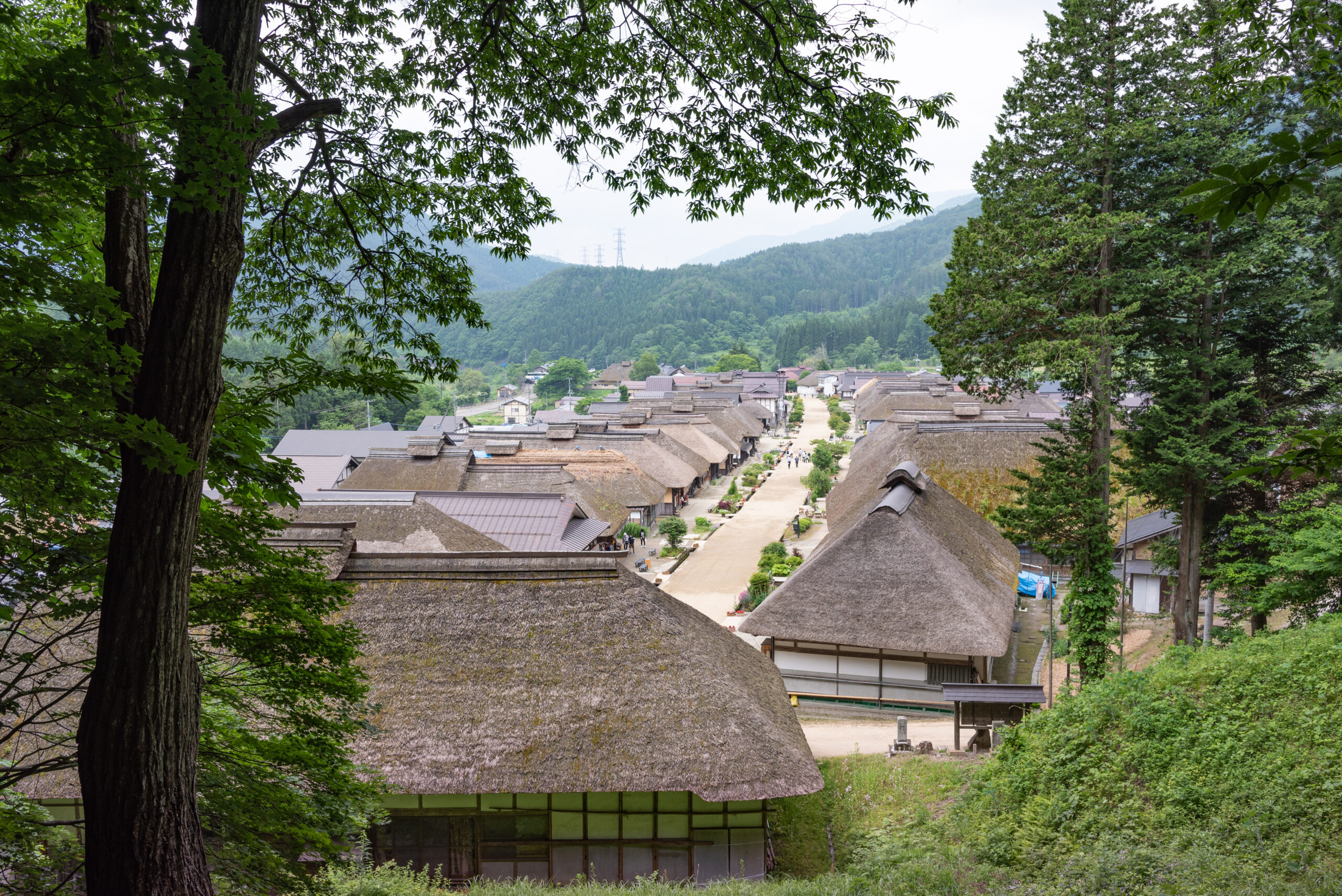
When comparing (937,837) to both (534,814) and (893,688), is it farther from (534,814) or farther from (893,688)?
(893,688)

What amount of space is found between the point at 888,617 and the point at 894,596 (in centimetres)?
55

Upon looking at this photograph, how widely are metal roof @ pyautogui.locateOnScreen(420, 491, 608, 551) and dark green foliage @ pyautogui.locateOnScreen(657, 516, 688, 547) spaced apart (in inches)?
276

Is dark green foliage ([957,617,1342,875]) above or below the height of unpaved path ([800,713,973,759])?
above

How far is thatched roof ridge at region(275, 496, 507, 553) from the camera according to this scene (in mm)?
21344

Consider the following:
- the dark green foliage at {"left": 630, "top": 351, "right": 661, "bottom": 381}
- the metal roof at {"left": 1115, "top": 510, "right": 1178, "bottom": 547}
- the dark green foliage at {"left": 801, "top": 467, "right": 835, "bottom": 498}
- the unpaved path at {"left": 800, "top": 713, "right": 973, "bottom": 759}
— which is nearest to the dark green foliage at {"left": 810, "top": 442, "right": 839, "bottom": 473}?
the dark green foliage at {"left": 801, "top": 467, "right": 835, "bottom": 498}

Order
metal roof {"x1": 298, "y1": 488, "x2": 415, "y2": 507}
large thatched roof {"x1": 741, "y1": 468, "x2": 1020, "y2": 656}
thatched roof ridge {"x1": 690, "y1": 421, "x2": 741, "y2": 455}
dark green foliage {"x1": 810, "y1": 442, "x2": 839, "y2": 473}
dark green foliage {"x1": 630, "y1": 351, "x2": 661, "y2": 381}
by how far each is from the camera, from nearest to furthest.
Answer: large thatched roof {"x1": 741, "y1": 468, "x2": 1020, "y2": 656} → metal roof {"x1": 298, "y1": 488, "x2": 415, "y2": 507} → dark green foliage {"x1": 810, "y1": 442, "x2": 839, "y2": 473} → thatched roof ridge {"x1": 690, "y1": 421, "x2": 741, "y2": 455} → dark green foliage {"x1": 630, "y1": 351, "x2": 661, "y2": 381}

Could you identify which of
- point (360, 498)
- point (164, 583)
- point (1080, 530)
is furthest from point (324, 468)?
point (164, 583)

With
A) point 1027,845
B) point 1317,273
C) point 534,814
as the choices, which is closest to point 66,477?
point 534,814

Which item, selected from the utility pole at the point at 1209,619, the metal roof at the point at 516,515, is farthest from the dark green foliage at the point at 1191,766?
the metal roof at the point at 516,515

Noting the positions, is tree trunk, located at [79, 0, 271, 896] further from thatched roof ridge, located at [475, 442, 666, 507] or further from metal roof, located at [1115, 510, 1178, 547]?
thatched roof ridge, located at [475, 442, 666, 507]

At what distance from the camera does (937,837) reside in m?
10.6

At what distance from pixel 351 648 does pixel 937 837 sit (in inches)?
333

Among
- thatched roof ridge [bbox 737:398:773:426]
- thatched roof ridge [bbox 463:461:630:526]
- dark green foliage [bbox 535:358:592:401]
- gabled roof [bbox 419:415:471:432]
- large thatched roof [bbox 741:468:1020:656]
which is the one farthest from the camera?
dark green foliage [bbox 535:358:592:401]

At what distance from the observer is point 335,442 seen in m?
50.3
